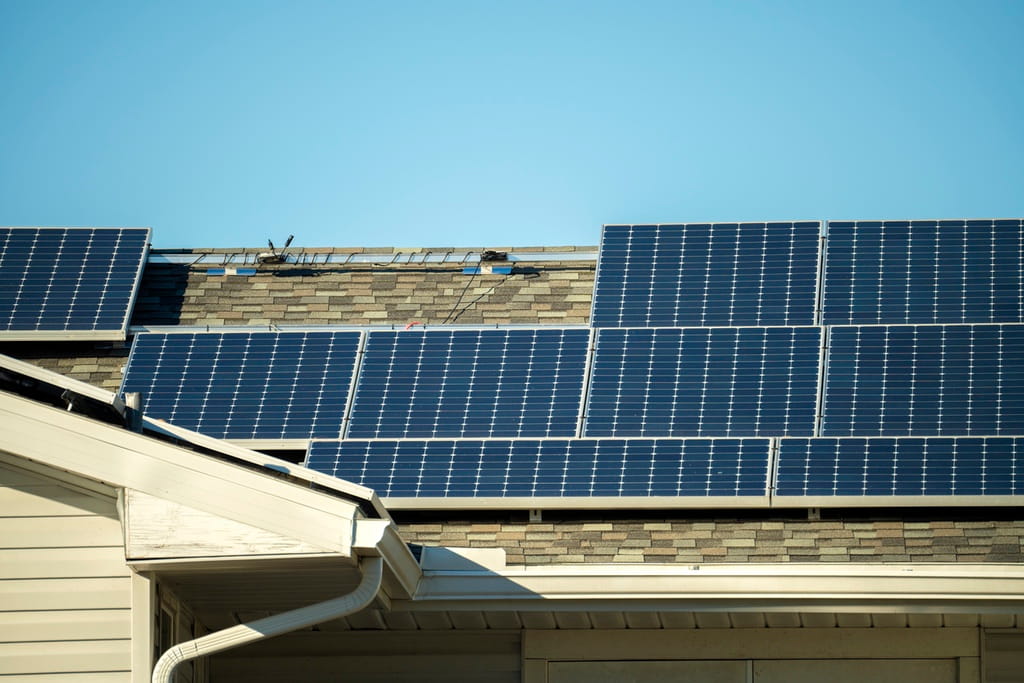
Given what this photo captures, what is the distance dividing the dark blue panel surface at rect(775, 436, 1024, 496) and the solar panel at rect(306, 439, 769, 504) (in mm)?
416

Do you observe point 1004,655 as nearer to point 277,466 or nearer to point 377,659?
point 377,659

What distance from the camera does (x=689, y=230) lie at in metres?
21.0

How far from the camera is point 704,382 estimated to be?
18.3 meters

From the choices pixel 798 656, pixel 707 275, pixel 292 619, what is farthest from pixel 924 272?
pixel 292 619

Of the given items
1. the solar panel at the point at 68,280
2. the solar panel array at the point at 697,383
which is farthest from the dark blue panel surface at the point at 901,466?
the solar panel at the point at 68,280

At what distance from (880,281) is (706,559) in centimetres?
547

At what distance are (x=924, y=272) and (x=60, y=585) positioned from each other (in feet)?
39.3

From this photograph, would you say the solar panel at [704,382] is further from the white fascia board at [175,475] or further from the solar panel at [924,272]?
the white fascia board at [175,475]

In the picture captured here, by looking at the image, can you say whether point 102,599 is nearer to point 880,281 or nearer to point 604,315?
point 604,315

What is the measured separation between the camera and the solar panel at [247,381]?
18234 mm

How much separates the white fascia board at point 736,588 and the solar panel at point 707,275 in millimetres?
6014

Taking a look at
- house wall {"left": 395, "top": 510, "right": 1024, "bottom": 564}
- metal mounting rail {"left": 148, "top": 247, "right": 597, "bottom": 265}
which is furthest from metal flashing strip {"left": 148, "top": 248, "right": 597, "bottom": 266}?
house wall {"left": 395, "top": 510, "right": 1024, "bottom": 564}

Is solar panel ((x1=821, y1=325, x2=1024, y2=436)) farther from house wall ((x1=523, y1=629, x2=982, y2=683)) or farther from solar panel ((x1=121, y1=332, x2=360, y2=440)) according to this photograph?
solar panel ((x1=121, y1=332, x2=360, y2=440))

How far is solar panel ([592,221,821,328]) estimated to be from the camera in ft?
64.4
